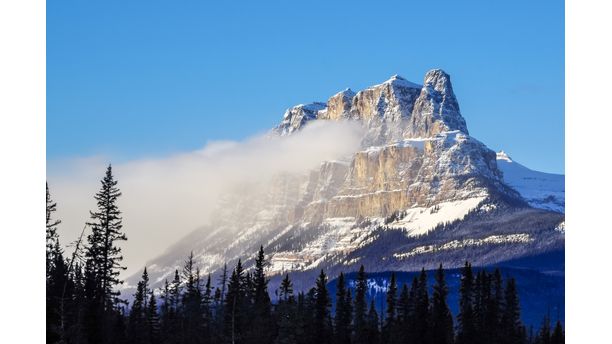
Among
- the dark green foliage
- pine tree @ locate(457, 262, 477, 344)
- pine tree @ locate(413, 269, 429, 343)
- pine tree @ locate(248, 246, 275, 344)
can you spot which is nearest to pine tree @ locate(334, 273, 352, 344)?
pine tree @ locate(413, 269, 429, 343)

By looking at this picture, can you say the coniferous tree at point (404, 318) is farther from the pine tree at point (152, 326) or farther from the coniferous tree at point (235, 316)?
the pine tree at point (152, 326)

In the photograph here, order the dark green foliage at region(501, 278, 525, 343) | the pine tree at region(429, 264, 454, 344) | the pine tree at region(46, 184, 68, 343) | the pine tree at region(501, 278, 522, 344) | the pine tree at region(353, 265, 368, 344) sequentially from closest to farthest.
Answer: the pine tree at region(46, 184, 68, 343)
the dark green foliage at region(501, 278, 525, 343)
the pine tree at region(429, 264, 454, 344)
the pine tree at region(501, 278, 522, 344)
the pine tree at region(353, 265, 368, 344)

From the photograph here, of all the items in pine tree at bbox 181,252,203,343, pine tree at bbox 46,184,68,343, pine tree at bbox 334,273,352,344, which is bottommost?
pine tree at bbox 334,273,352,344

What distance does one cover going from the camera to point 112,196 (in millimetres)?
67500

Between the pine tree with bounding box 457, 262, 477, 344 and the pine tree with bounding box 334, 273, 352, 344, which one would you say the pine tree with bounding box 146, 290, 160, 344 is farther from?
the pine tree with bounding box 457, 262, 477, 344

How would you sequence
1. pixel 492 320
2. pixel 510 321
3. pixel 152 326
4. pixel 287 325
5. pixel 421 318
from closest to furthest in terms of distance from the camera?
pixel 287 325, pixel 152 326, pixel 421 318, pixel 492 320, pixel 510 321

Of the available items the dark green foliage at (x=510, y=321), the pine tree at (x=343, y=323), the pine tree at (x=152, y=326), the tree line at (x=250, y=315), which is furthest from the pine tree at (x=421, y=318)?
the pine tree at (x=152, y=326)

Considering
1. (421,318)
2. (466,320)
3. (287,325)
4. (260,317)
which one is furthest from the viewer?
A: (421,318)

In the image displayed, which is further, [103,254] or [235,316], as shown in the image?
[235,316]

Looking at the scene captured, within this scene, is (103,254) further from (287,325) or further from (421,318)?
(421,318)

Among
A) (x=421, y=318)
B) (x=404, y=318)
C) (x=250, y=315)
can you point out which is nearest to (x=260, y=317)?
(x=250, y=315)
